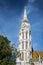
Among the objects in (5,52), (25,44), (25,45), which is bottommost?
(5,52)

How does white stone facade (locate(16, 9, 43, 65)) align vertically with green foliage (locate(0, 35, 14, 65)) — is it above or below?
above

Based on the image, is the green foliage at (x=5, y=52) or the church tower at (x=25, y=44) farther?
the church tower at (x=25, y=44)

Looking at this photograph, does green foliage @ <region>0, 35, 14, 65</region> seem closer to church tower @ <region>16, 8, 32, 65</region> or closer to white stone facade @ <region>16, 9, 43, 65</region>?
white stone facade @ <region>16, 9, 43, 65</region>

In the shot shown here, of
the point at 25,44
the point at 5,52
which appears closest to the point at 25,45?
the point at 25,44

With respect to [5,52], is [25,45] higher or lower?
higher

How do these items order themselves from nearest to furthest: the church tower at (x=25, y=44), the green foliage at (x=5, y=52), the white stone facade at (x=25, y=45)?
the green foliage at (x=5, y=52) → the white stone facade at (x=25, y=45) → the church tower at (x=25, y=44)

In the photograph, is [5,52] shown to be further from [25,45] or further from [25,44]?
[25,44]

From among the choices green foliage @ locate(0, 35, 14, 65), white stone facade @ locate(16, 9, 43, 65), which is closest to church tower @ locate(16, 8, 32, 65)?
white stone facade @ locate(16, 9, 43, 65)

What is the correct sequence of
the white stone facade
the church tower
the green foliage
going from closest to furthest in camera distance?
the green foliage, the white stone facade, the church tower

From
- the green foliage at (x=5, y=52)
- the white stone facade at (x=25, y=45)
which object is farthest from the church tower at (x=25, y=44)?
the green foliage at (x=5, y=52)

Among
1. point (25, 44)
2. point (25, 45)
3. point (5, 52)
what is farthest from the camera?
point (25, 44)

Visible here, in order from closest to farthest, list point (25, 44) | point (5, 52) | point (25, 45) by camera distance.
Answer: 1. point (5, 52)
2. point (25, 45)
3. point (25, 44)

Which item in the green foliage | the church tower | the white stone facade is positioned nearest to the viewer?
the green foliage

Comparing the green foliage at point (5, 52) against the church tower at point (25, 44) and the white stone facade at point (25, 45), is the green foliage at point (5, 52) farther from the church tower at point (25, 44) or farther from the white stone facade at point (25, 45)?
the church tower at point (25, 44)
